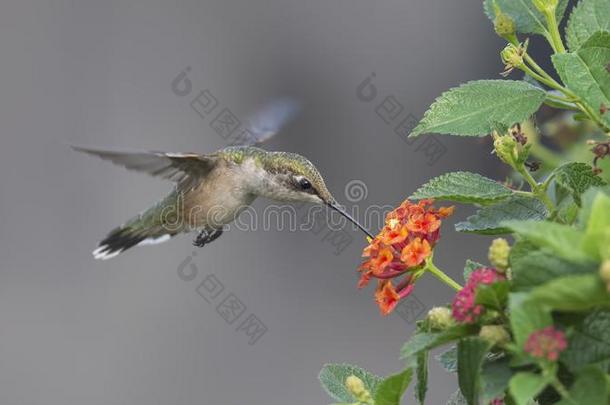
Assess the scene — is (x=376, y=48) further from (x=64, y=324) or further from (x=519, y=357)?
(x=519, y=357)

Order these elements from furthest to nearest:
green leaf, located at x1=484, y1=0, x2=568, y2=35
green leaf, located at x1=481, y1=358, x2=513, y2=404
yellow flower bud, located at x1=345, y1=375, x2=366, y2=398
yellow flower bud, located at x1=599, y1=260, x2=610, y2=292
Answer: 1. green leaf, located at x1=484, y1=0, x2=568, y2=35
2. yellow flower bud, located at x1=345, y1=375, x2=366, y2=398
3. green leaf, located at x1=481, y1=358, x2=513, y2=404
4. yellow flower bud, located at x1=599, y1=260, x2=610, y2=292

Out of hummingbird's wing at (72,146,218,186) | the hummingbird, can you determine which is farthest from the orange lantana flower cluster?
hummingbird's wing at (72,146,218,186)

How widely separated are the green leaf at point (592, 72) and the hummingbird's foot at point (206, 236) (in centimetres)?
180

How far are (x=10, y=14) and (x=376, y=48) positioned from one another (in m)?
2.55

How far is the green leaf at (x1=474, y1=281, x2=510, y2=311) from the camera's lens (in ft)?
3.79

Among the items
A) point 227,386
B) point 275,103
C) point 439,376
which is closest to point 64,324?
point 227,386

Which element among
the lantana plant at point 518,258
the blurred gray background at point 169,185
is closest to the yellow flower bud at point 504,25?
the lantana plant at point 518,258

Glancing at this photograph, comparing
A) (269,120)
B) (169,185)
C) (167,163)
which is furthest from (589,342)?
(169,185)

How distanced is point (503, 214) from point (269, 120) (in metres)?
1.86

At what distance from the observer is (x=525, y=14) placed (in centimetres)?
164

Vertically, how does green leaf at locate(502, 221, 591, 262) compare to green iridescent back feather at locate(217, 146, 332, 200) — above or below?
below

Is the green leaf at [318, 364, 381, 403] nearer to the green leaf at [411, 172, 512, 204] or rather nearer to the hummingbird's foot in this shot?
the green leaf at [411, 172, 512, 204]

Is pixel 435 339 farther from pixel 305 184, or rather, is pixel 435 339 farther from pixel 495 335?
pixel 305 184

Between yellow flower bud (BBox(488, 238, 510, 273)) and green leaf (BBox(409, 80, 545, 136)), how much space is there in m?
0.29
